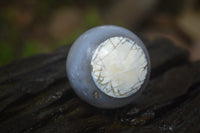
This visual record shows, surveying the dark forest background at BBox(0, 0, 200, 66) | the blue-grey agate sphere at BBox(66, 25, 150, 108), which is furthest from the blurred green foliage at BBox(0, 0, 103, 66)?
the blue-grey agate sphere at BBox(66, 25, 150, 108)

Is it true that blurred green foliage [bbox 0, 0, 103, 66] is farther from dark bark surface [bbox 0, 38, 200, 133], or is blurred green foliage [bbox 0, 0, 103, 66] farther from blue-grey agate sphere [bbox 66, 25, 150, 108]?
blue-grey agate sphere [bbox 66, 25, 150, 108]

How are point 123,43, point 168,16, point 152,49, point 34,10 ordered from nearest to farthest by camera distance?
point 123,43 → point 152,49 → point 34,10 → point 168,16

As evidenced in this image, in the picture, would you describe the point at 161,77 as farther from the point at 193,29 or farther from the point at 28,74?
the point at 193,29

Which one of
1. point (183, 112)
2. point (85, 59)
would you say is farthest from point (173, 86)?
point (85, 59)

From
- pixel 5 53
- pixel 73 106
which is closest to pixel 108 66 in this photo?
pixel 73 106

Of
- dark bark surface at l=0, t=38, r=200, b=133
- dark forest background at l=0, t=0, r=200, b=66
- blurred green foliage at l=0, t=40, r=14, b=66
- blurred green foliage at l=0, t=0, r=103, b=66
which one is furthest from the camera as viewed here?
dark forest background at l=0, t=0, r=200, b=66

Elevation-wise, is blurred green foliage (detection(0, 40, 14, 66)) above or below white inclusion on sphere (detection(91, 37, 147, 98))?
above

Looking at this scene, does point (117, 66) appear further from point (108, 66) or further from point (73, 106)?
point (73, 106)
